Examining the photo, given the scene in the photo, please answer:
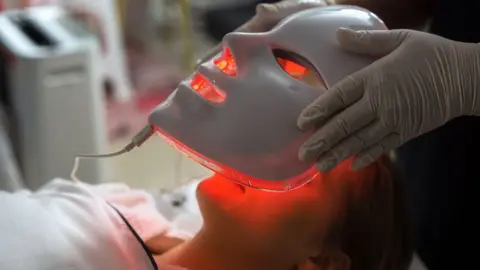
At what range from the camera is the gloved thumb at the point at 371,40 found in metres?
1.03

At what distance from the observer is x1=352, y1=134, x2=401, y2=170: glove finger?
1010 millimetres

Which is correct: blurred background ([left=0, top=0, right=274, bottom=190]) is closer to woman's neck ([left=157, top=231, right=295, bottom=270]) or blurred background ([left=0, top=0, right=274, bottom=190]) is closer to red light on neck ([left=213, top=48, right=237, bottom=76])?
woman's neck ([left=157, top=231, right=295, bottom=270])

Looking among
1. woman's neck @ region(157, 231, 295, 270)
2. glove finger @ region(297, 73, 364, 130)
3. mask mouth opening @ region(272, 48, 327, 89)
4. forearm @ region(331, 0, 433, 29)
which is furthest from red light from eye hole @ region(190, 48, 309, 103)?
forearm @ region(331, 0, 433, 29)

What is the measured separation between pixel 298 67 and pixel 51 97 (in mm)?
1028

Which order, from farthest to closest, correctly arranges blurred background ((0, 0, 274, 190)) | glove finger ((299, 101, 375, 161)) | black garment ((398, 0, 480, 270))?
blurred background ((0, 0, 274, 190)) < black garment ((398, 0, 480, 270)) < glove finger ((299, 101, 375, 161))

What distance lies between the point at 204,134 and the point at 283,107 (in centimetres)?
11

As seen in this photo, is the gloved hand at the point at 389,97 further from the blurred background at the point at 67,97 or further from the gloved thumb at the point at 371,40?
the blurred background at the point at 67,97

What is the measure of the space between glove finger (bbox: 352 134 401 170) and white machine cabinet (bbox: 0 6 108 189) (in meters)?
1.16

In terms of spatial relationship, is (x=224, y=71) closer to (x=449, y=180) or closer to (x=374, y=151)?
(x=374, y=151)

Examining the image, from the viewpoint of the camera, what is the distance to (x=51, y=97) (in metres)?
1.99

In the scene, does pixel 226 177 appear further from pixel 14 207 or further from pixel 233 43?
pixel 14 207

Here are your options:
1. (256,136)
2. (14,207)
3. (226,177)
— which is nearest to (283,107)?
(256,136)

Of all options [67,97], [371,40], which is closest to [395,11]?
[371,40]

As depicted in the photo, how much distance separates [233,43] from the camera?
1070mm
